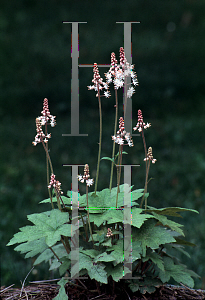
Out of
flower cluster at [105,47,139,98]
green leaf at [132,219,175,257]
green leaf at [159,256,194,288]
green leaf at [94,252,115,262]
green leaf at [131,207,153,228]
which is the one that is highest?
flower cluster at [105,47,139,98]

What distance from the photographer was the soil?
67.3 inches

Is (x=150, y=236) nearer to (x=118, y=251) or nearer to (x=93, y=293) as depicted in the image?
(x=118, y=251)

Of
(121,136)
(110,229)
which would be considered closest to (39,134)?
(121,136)

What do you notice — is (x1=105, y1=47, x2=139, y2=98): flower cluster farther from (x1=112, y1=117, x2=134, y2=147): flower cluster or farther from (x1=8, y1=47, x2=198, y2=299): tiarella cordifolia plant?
(x1=112, y1=117, x2=134, y2=147): flower cluster

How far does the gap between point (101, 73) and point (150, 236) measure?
3.91 meters

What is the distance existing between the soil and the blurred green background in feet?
6.92

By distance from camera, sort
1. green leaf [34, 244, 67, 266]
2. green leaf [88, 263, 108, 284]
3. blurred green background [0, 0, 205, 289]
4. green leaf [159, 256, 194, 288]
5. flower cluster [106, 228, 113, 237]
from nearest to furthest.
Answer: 1. green leaf [88, 263, 108, 284]
2. flower cluster [106, 228, 113, 237]
3. green leaf [159, 256, 194, 288]
4. green leaf [34, 244, 67, 266]
5. blurred green background [0, 0, 205, 289]

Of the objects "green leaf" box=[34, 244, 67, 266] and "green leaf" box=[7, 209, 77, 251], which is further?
"green leaf" box=[34, 244, 67, 266]

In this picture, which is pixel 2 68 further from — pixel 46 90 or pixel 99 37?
pixel 99 37

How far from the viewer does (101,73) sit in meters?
5.17

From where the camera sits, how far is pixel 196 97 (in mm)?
6008

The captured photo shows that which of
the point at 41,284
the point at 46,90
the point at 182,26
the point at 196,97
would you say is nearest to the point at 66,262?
the point at 41,284

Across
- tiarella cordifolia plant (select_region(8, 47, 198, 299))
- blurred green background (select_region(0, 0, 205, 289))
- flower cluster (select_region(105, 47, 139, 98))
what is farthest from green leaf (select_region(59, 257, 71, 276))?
blurred green background (select_region(0, 0, 205, 289))

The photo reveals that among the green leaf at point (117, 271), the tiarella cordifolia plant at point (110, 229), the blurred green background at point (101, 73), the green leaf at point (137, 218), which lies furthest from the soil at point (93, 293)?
the blurred green background at point (101, 73)
